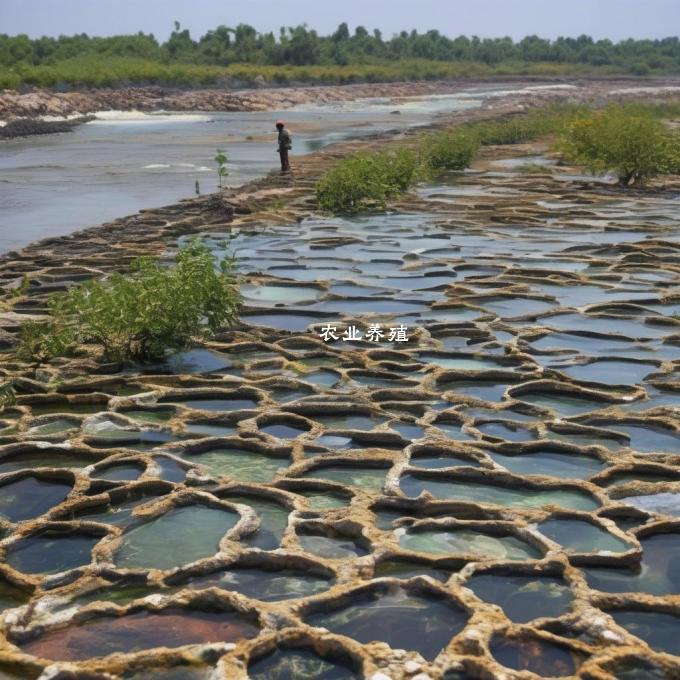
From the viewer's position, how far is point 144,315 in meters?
9.82

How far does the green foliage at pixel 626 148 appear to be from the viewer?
2341cm

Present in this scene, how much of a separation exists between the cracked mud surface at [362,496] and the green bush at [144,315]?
0.32m

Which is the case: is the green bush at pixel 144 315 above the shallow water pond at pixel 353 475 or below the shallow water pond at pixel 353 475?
above

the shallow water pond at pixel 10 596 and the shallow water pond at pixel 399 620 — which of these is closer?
the shallow water pond at pixel 399 620

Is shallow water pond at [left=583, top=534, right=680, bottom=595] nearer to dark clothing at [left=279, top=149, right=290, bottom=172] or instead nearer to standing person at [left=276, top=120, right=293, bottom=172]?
standing person at [left=276, top=120, right=293, bottom=172]

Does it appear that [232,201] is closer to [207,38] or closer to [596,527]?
[596,527]

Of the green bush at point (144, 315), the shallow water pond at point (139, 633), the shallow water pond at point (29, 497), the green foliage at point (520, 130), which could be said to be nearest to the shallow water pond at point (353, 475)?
the shallow water pond at point (29, 497)

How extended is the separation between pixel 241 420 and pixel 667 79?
400 feet

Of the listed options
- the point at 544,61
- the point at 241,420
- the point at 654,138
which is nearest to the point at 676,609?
the point at 241,420

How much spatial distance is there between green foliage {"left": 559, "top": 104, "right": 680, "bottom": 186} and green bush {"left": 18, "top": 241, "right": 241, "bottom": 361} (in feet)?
48.4

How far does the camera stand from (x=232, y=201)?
21.2 m

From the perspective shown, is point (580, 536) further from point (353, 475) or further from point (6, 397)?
point (6, 397)

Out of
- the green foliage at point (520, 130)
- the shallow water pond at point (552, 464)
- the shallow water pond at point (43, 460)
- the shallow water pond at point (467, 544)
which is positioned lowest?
the green foliage at point (520, 130)

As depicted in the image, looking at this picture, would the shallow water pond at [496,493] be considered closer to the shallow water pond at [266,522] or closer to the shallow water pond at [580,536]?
the shallow water pond at [580,536]
